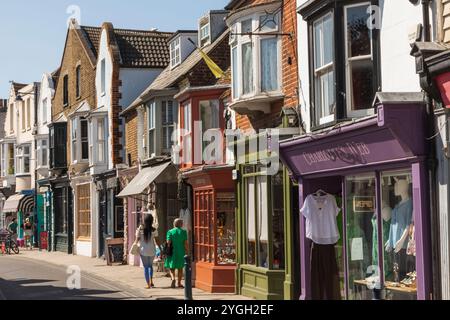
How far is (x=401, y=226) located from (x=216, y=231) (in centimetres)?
839

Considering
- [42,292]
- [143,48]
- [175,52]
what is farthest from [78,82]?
[42,292]

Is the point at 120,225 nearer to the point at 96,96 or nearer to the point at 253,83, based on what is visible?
the point at 96,96

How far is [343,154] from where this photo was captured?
523 inches

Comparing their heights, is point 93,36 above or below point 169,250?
above

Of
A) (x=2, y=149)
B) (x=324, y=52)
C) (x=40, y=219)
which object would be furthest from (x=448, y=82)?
(x=2, y=149)

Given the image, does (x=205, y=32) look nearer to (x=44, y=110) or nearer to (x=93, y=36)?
(x=93, y=36)

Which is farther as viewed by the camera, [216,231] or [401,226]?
[216,231]

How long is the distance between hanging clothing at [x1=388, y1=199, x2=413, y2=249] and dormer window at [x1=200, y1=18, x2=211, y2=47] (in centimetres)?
1474

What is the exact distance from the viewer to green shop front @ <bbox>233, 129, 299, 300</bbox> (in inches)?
623

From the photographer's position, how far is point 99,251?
3431cm

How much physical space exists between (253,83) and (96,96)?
1923 cm

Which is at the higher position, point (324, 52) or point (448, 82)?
point (324, 52)

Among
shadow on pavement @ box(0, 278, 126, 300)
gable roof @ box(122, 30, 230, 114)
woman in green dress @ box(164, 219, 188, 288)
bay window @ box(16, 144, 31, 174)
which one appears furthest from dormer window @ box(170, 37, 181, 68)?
bay window @ box(16, 144, 31, 174)

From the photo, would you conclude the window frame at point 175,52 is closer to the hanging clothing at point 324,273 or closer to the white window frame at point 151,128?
the white window frame at point 151,128
